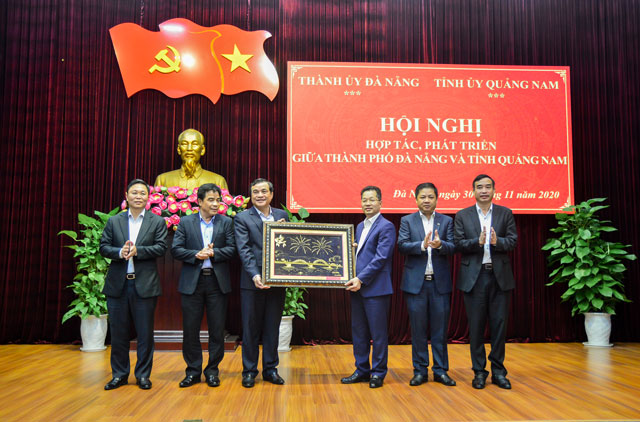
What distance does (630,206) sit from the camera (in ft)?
18.2

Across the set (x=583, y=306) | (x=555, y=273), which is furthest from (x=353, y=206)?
(x=583, y=306)

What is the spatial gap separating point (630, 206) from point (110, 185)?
5.75m

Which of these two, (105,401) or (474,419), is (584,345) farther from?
(105,401)

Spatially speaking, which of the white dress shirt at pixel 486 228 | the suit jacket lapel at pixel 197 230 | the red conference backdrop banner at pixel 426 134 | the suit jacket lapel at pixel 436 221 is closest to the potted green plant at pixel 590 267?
the red conference backdrop banner at pixel 426 134

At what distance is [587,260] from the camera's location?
198 inches

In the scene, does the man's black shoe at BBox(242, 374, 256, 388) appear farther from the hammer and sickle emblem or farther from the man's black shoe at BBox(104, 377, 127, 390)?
the hammer and sickle emblem

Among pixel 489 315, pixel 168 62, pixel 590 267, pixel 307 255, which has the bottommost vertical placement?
pixel 489 315

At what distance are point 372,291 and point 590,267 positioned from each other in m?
2.97

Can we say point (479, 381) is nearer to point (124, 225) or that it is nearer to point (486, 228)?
point (486, 228)

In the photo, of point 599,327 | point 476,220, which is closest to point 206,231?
point 476,220

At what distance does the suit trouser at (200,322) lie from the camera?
10.8ft

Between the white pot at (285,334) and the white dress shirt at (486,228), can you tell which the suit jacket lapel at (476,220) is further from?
the white pot at (285,334)

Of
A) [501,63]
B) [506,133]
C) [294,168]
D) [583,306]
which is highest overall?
[501,63]

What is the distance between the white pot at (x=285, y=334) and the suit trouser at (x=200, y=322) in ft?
4.82
